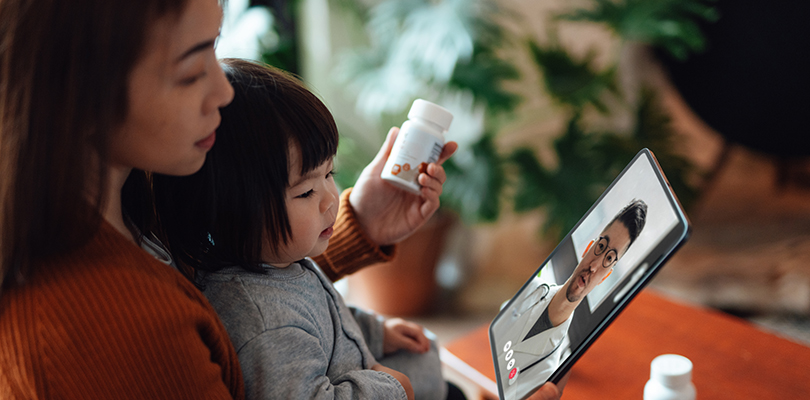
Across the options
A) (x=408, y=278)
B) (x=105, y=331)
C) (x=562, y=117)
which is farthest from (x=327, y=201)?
(x=562, y=117)

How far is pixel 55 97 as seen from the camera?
45 cm

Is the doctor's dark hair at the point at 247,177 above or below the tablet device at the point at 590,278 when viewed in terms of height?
above

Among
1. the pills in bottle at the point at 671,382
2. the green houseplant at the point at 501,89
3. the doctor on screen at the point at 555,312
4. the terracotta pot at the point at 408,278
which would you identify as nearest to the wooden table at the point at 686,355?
the pills in bottle at the point at 671,382

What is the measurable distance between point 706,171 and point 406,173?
1.94m

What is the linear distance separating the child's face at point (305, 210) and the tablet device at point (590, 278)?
287 millimetres

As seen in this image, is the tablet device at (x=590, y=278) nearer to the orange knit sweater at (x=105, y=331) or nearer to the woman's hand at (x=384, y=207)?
the woman's hand at (x=384, y=207)

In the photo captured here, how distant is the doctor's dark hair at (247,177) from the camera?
24.0 inches

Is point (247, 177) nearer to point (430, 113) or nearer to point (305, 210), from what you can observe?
point (305, 210)

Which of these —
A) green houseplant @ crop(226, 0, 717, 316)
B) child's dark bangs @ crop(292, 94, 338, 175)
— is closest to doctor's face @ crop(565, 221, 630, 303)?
child's dark bangs @ crop(292, 94, 338, 175)

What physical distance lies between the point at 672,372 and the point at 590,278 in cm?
23

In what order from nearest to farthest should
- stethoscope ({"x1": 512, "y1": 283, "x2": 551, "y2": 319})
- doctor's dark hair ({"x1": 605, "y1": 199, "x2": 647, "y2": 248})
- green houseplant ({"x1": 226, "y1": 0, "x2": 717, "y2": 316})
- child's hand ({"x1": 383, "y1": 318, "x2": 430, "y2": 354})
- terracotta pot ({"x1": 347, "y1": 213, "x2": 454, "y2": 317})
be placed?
doctor's dark hair ({"x1": 605, "y1": 199, "x2": 647, "y2": 248}) < stethoscope ({"x1": 512, "y1": 283, "x2": 551, "y2": 319}) < child's hand ({"x1": 383, "y1": 318, "x2": 430, "y2": 354}) < green houseplant ({"x1": 226, "y1": 0, "x2": 717, "y2": 316}) < terracotta pot ({"x1": 347, "y1": 213, "x2": 454, "y2": 317})

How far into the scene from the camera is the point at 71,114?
1.48 ft

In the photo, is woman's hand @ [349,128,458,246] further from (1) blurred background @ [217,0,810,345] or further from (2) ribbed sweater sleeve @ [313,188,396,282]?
(1) blurred background @ [217,0,810,345]

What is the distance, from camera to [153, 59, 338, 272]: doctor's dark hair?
609 millimetres
